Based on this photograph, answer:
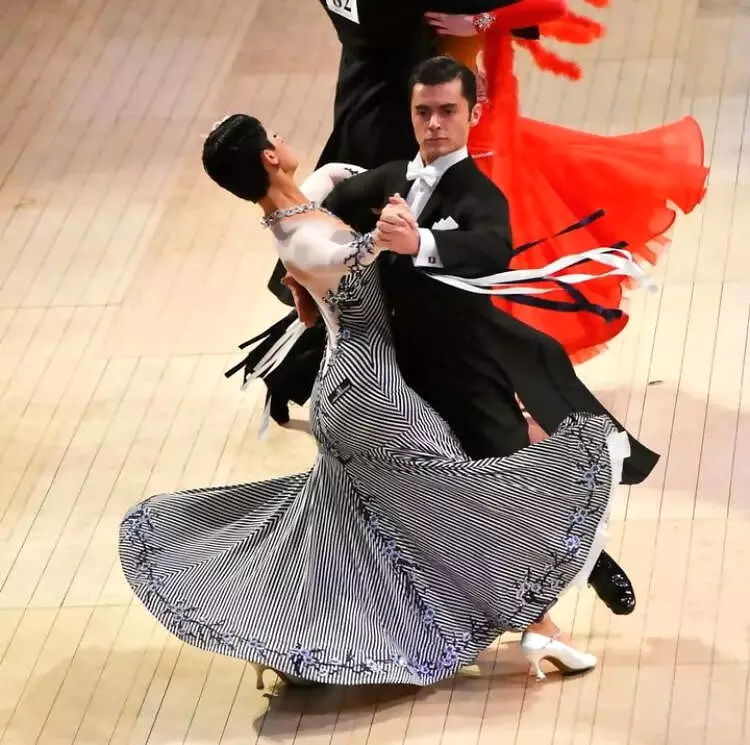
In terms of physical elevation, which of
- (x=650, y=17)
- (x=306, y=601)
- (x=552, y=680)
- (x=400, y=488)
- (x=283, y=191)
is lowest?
(x=650, y=17)

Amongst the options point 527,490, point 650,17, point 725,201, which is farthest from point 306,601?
point 650,17

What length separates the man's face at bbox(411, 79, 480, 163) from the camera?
3297 millimetres

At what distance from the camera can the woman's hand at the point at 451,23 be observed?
396 cm

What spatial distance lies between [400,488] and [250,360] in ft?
2.68

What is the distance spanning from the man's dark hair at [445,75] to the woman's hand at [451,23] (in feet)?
2.08

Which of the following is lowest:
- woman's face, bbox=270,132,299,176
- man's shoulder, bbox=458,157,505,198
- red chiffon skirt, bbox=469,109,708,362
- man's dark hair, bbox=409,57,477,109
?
red chiffon skirt, bbox=469,109,708,362

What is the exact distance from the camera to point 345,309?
332 cm

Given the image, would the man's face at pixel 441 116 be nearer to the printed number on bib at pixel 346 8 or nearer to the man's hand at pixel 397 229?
the man's hand at pixel 397 229

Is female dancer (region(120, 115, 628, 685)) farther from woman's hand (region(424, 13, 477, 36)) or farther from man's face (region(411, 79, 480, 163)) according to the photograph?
woman's hand (region(424, 13, 477, 36))

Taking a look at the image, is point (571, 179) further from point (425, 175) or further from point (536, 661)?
point (536, 661)

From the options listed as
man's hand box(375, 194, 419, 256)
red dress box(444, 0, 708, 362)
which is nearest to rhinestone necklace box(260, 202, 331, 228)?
man's hand box(375, 194, 419, 256)

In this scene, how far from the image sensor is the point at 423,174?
3.33 metres

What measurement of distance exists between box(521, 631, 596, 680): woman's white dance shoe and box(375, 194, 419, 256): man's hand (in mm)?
825

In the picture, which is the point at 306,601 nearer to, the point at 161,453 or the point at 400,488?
the point at 400,488
